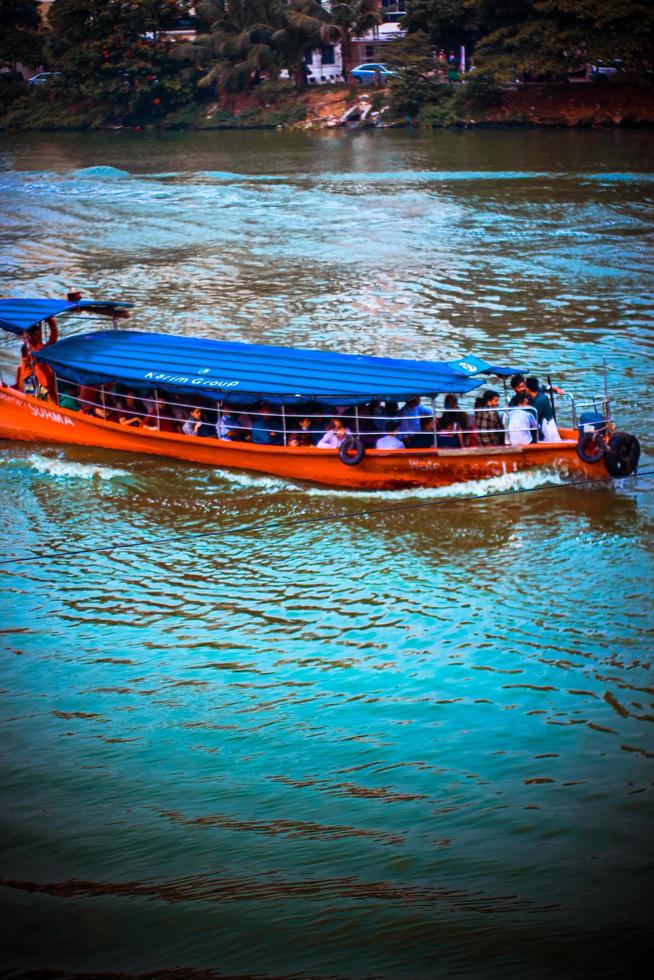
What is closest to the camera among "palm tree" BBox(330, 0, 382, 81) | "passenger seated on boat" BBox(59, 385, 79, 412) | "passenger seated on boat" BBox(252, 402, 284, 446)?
"passenger seated on boat" BBox(252, 402, 284, 446)

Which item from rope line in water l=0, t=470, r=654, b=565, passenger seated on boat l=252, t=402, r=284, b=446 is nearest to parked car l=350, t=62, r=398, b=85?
passenger seated on boat l=252, t=402, r=284, b=446

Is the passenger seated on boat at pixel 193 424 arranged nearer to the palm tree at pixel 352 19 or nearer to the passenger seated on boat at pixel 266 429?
the passenger seated on boat at pixel 266 429

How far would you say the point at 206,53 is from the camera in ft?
193

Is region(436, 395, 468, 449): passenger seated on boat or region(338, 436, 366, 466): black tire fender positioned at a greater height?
region(436, 395, 468, 449): passenger seated on boat

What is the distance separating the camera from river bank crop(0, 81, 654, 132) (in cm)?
4897

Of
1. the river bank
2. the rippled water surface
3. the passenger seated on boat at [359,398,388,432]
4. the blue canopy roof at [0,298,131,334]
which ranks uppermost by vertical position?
the river bank

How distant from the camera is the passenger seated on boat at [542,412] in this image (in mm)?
14758

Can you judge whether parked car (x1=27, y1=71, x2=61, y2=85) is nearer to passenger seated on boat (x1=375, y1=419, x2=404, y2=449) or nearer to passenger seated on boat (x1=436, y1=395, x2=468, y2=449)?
passenger seated on boat (x1=375, y1=419, x2=404, y2=449)

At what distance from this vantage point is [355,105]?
2218 inches

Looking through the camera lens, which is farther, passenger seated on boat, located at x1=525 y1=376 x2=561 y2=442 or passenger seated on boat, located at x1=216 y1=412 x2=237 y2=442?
passenger seated on boat, located at x1=216 y1=412 x2=237 y2=442

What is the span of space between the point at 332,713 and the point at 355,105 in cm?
5065

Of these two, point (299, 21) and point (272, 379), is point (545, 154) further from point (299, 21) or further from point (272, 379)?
point (272, 379)

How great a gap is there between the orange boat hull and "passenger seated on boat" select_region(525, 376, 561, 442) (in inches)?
14.7

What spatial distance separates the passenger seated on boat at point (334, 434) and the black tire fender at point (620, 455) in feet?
11.6
